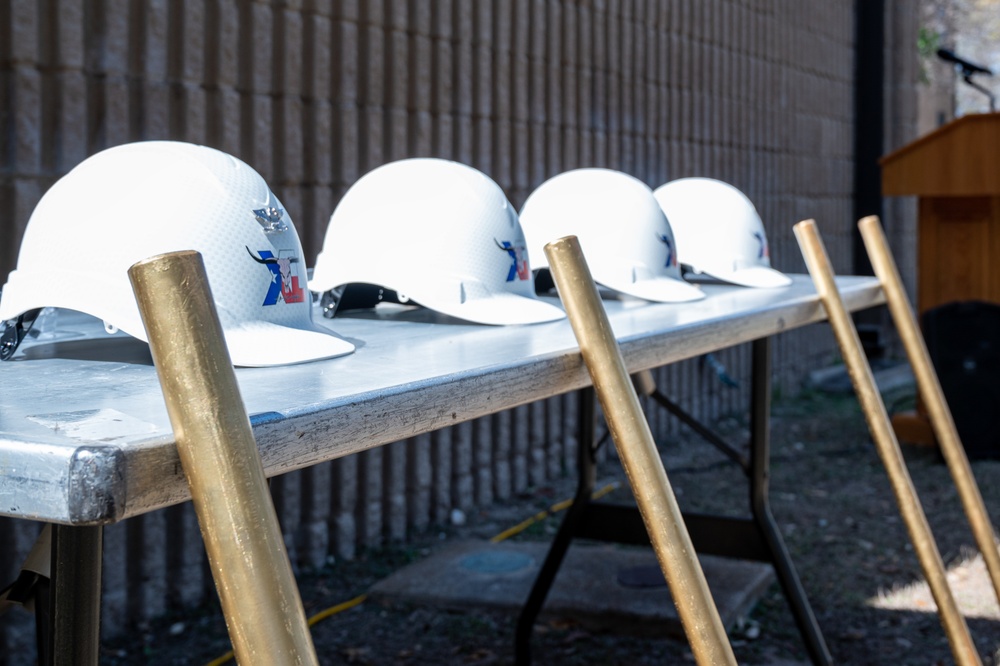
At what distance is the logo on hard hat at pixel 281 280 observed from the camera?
156 centimetres

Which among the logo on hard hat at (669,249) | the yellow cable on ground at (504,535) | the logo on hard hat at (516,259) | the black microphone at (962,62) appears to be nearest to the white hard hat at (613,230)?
the logo on hard hat at (669,249)

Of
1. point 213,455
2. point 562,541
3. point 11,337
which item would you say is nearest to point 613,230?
point 562,541

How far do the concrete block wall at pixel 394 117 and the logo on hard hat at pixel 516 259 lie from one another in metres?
1.45

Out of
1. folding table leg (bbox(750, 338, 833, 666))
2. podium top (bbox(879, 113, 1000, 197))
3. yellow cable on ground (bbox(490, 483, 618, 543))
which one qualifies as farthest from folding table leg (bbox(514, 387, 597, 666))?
podium top (bbox(879, 113, 1000, 197))

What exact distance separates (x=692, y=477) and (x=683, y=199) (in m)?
2.47

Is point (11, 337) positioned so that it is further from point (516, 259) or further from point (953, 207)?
point (953, 207)

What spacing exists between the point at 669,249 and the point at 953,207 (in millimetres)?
3541

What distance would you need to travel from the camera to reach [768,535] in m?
2.99

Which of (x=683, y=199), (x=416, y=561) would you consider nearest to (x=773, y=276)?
(x=683, y=199)

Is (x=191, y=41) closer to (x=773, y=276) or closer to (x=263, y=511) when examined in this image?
(x=773, y=276)

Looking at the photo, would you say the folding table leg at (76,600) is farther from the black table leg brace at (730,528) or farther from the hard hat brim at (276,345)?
the black table leg brace at (730,528)

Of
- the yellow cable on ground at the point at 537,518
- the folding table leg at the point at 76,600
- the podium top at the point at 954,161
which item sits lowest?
the yellow cable on ground at the point at 537,518

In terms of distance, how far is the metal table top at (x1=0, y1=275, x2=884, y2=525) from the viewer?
88 centimetres

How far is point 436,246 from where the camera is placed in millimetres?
2008
